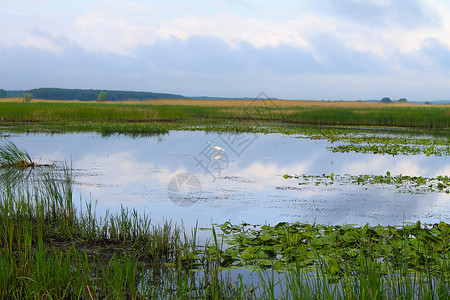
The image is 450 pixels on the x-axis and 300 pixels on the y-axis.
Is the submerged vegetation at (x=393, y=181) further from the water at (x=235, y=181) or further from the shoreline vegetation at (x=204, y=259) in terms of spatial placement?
the shoreline vegetation at (x=204, y=259)

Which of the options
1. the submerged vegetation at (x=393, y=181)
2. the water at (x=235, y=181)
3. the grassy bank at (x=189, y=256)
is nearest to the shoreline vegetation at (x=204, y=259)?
the grassy bank at (x=189, y=256)

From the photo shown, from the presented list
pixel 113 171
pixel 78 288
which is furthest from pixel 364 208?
pixel 113 171

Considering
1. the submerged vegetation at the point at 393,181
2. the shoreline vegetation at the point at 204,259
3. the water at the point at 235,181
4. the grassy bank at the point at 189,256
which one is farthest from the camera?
the submerged vegetation at the point at 393,181

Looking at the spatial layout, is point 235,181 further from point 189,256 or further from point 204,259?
point 189,256

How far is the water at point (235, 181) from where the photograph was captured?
7602 mm

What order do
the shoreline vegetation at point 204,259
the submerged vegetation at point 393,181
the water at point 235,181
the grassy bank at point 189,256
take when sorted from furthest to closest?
the submerged vegetation at point 393,181 → the water at point 235,181 → the grassy bank at point 189,256 → the shoreline vegetation at point 204,259

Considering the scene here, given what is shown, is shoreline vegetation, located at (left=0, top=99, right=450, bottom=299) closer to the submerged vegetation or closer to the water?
the water

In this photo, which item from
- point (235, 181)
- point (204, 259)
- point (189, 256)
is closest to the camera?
point (189, 256)

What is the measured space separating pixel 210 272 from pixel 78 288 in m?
1.21

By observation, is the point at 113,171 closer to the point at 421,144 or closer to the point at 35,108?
the point at 421,144

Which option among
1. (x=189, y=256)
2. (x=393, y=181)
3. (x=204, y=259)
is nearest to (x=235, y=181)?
(x=393, y=181)

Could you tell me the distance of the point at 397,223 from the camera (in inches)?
278

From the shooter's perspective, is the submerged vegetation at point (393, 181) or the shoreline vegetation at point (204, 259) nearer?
the shoreline vegetation at point (204, 259)

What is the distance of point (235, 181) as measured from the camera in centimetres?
1070
